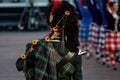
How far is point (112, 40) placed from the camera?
1220 centimetres

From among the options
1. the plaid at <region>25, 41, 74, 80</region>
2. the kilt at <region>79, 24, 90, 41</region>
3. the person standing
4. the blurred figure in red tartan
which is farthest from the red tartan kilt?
the plaid at <region>25, 41, 74, 80</region>

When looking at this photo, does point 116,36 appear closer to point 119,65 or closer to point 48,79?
point 119,65

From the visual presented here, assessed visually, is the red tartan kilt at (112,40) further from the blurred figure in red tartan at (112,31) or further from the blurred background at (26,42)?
the blurred background at (26,42)

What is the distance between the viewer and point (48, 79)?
16.5 ft

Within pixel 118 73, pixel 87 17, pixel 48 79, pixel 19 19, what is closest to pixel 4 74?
pixel 118 73

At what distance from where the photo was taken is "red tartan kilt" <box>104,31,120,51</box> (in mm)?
12156

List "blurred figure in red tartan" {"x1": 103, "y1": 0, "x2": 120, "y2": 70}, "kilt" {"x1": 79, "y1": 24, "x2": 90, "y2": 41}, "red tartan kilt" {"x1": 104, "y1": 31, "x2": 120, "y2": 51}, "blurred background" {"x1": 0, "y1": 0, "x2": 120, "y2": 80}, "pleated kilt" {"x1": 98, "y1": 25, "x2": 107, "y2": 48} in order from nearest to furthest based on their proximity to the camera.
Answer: "blurred background" {"x1": 0, "y1": 0, "x2": 120, "y2": 80}, "blurred figure in red tartan" {"x1": 103, "y1": 0, "x2": 120, "y2": 70}, "red tartan kilt" {"x1": 104, "y1": 31, "x2": 120, "y2": 51}, "pleated kilt" {"x1": 98, "y1": 25, "x2": 107, "y2": 48}, "kilt" {"x1": 79, "y1": 24, "x2": 90, "y2": 41}

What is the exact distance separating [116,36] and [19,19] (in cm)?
1668

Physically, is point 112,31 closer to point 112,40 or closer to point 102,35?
point 112,40

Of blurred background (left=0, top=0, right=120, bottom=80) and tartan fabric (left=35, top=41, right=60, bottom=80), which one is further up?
tartan fabric (left=35, top=41, right=60, bottom=80)

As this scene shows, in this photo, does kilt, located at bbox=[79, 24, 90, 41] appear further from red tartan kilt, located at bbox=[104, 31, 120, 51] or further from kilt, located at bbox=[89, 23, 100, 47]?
red tartan kilt, located at bbox=[104, 31, 120, 51]

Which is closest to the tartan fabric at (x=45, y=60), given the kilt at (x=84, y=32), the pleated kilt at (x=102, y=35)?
the pleated kilt at (x=102, y=35)

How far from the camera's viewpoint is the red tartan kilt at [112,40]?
12.2m

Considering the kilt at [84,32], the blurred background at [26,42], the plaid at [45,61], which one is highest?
the plaid at [45,61]
